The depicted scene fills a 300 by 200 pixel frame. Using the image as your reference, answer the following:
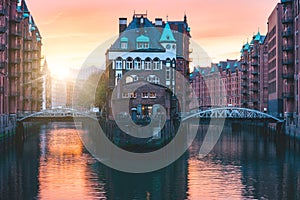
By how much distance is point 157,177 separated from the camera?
44.9 m

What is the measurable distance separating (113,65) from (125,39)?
211 inches

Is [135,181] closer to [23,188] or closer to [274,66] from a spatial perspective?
[23,188]

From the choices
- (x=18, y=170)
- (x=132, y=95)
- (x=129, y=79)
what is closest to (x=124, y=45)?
(x=129, y=79)

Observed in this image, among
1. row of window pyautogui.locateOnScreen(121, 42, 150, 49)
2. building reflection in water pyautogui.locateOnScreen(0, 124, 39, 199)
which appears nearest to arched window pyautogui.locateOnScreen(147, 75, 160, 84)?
row of window pyautogui.locateOnScreen(121, 42, 150, 49)

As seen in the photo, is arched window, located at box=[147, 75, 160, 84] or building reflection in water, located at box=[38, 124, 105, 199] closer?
building reflection in water, located at box=[38, 124, 105, 199]

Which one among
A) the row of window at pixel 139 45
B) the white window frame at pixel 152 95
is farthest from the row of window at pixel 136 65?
the white window frame at pixel 152 95

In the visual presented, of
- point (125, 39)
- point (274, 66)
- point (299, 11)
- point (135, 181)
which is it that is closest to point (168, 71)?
point (125, 39)

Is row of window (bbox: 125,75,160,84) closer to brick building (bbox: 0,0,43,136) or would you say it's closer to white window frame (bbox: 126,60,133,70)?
white window frame (bbox: 126,60,133,70)

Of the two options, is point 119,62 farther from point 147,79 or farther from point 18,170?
point 18,170

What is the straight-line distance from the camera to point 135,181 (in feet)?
140

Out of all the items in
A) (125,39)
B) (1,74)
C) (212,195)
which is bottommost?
(212,195)

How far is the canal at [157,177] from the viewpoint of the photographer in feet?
123

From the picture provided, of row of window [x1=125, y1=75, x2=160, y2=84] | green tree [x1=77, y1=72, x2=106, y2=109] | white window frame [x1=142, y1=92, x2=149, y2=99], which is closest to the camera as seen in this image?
white window frame [x1=142, y1=92, x2=149, y2=99]

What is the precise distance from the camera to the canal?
37.6 m
